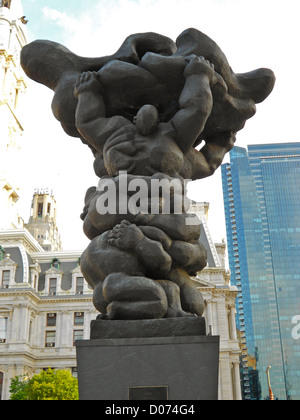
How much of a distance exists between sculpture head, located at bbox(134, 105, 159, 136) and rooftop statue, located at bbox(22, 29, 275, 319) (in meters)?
0.01

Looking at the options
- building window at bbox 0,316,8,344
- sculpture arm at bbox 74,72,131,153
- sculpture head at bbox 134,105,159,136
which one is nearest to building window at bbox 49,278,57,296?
building window at bbox 0,316,8,344

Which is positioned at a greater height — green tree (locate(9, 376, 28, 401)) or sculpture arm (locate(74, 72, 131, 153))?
green tree (locate(9, 376, 28, 401))

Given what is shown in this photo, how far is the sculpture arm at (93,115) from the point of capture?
5.83m

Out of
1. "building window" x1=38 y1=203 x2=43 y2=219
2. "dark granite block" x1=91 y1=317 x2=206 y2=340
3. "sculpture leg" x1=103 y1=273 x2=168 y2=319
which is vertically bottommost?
"dark granite block" x1=91 y1=317 x2=206 y2=340

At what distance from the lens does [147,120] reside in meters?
5.65

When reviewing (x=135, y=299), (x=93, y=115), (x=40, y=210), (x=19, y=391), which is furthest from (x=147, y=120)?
(x=40, y=210)

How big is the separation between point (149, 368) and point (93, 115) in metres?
3.14

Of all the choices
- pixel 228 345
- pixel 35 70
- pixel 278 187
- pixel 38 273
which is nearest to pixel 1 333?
pixel 38 273

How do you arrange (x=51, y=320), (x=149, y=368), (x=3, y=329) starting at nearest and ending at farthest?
1. (x=149, y=368)
2. (x=3, y=329)
3. (x=51, y=320)

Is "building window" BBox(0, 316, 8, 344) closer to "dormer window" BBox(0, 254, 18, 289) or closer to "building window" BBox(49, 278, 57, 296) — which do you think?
"dormer window" BBox(0, 254, 18, 289)

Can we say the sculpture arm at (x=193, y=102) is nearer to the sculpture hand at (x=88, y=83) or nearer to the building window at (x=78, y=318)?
the sculpture hand at (x=88, y=83)

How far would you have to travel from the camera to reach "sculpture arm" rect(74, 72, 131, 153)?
19.1 ft

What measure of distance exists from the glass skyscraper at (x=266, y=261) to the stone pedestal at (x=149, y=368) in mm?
81617

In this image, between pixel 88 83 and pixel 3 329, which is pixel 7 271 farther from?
pixel 88 83
